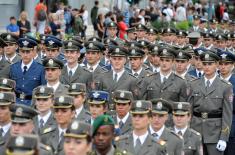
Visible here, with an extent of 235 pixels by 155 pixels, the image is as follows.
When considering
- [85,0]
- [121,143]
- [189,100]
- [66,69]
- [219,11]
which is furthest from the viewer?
[219,11]

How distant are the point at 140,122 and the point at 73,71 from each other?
5.12 metres

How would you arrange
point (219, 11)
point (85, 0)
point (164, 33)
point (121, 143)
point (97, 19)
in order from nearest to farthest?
point (121, 143), point (164, 33), point (97, 19), point (85, 0), point (219, 11)

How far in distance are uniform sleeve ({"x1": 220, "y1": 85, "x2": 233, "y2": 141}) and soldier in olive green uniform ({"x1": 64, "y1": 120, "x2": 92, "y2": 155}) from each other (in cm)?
567

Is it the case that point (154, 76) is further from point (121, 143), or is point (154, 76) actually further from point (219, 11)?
point (219, 11)

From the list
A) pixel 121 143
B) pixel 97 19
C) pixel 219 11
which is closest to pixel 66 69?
pixel 121 143

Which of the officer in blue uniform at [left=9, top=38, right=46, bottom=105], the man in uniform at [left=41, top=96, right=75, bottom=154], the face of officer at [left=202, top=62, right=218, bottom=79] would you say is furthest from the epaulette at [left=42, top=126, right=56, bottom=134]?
the face of officer at [left=202, top=62, right=218, bottom=79]

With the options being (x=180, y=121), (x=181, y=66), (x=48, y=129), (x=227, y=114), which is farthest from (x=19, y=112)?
(x=181, y=66)

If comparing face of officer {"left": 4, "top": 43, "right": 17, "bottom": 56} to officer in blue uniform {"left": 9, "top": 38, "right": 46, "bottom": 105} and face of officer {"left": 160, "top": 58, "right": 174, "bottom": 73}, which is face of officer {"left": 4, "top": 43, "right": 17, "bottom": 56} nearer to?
officer in blue uniform {"left": 9, "top": 38, "right": 46, "bottom": 105}

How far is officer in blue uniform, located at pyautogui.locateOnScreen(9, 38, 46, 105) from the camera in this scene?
47.9ft

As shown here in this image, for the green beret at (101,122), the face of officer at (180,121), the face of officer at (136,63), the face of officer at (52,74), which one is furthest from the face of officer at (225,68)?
the green beret at (101,122)

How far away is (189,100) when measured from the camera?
14086 mm

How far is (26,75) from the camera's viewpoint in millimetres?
14672

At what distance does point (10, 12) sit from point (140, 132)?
23805 mm

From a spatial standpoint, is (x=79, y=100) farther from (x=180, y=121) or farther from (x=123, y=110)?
(x=180, y=121)
